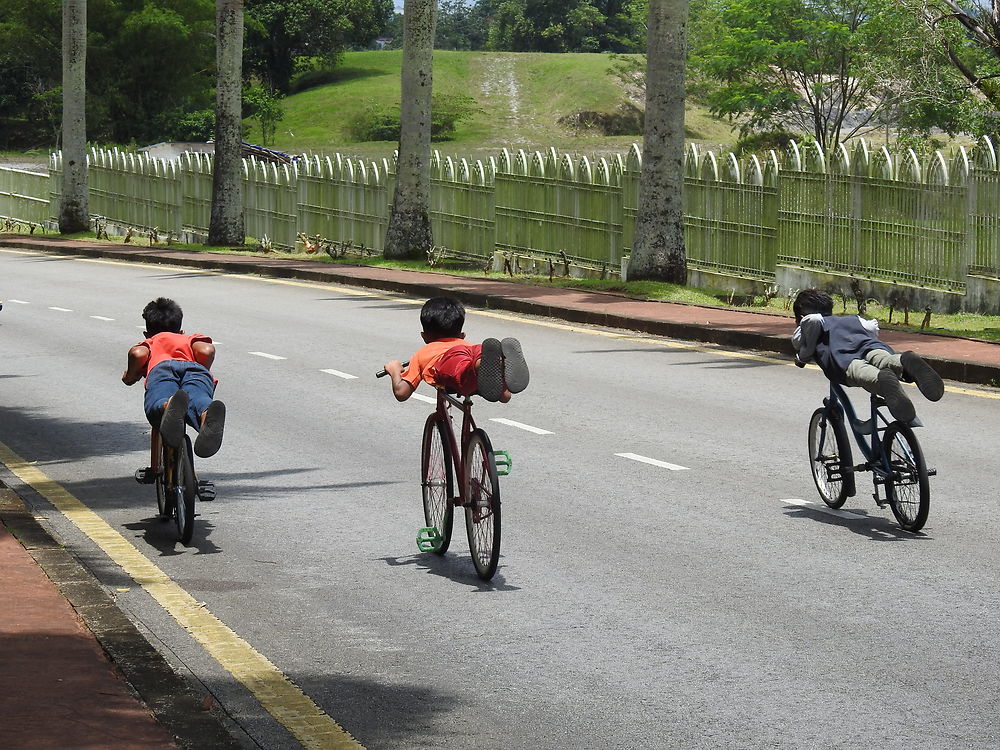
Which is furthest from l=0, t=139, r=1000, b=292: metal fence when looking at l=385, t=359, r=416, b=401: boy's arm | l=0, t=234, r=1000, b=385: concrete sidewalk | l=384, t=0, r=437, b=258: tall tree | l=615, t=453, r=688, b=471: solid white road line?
l=385, t=359, r=416, b=401: boy's arm

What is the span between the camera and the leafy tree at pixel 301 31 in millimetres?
100562

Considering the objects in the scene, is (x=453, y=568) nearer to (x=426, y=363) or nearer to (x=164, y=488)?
(x=426, y=363)

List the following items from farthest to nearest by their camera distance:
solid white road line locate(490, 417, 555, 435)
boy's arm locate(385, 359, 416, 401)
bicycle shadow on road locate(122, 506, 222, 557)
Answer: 1. solid white road line locate(490, 417, 555, 435)
2. bicycle shadow on road locate(122, 506, 222, 557)
3. boy's arm locate(385, 359, 416, 401)

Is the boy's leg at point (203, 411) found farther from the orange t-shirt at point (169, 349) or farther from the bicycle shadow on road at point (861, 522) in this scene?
the bicycle shadow on road at point (861, 522)

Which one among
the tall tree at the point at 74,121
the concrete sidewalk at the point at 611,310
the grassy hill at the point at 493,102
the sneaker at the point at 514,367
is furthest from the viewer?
the grassy hill at the point at 493,102

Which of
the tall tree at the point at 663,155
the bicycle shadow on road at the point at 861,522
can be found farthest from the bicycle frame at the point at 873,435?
the tall tree at the point at 663,155

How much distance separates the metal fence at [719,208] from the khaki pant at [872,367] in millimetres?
11187

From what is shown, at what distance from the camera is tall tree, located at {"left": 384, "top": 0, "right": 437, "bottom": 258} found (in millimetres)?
28828

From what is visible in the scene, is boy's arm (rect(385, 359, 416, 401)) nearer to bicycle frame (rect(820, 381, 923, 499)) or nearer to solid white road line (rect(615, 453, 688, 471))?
bicycle frame (rect(820, 381, 923, 499))

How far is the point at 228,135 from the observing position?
3666cm

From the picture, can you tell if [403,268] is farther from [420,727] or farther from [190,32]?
[190,32]

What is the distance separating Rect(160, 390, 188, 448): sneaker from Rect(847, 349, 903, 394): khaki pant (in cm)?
349

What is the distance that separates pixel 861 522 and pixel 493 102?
10377cm

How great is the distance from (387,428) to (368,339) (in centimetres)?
652
